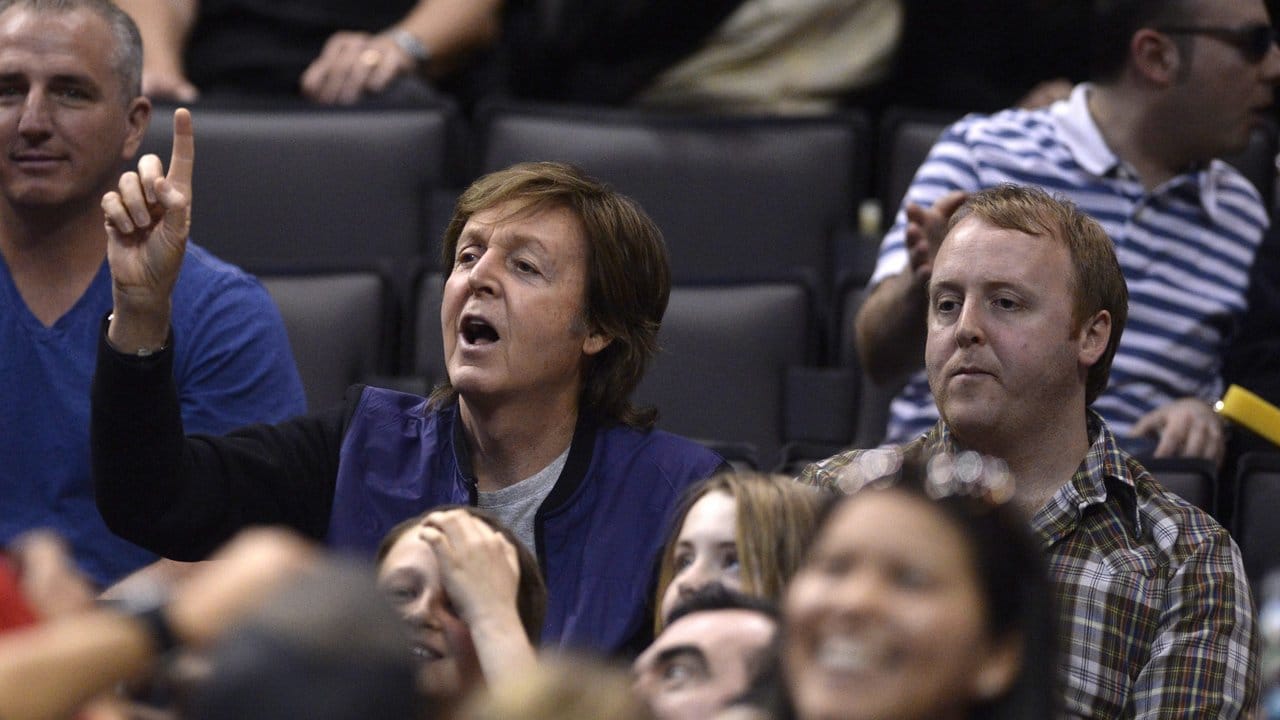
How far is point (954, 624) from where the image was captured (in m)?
0.94

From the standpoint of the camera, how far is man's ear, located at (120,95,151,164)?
2.10 m

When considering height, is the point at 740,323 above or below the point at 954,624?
below

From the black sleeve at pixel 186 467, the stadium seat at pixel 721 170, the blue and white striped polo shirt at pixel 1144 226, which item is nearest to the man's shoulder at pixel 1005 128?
the blue and white striped polo shirt at pixel 1144 226

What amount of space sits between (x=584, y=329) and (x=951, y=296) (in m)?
0.35

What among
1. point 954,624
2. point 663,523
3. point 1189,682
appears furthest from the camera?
point 663,523

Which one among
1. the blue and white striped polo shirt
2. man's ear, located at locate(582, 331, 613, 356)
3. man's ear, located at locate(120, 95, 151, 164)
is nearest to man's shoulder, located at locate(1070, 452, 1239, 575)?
man's ear, located at locate(582, 331, 613, 356)

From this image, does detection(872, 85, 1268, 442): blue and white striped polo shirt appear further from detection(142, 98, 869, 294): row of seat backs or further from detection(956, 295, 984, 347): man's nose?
detection(956, 295, 984, 347): man's nose

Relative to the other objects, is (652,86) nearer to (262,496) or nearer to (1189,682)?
(262,496)

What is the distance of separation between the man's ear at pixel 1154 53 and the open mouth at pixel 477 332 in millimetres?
1073

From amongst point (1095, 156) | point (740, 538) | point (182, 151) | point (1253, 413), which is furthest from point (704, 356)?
point (740, 538)

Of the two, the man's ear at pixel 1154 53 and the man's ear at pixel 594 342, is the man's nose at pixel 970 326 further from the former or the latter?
the man's ear at pixel 1154 53

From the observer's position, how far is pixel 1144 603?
156 centimetres

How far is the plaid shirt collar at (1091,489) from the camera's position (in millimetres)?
1620

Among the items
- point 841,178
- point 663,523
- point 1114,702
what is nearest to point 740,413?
point 841,178
